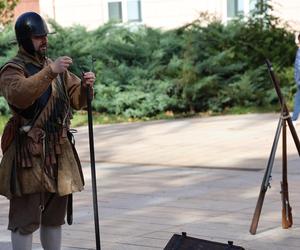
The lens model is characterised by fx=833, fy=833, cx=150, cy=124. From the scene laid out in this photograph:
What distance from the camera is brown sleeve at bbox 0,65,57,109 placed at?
15.9 ft

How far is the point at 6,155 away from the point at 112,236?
1962mm

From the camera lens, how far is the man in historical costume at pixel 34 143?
5.09 m

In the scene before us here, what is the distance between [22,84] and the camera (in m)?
4.88

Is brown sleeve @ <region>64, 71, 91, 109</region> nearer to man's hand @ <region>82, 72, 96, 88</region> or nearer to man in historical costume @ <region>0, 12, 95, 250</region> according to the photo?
man in historical costume @ <region>0, 12, 95, 250</region>

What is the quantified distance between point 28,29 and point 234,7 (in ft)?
58.7

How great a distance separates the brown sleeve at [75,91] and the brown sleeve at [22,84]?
0.38m

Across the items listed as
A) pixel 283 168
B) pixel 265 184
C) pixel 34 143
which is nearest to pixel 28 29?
pixel 34 143

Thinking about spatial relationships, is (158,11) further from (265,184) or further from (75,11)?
(265,184)

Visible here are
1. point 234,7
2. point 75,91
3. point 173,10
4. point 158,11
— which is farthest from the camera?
point 158,11

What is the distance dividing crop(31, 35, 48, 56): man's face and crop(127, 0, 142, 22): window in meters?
18.7

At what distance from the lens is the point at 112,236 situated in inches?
274

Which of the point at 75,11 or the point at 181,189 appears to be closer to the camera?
the point at 181,189

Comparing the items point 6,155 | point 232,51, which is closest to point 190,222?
point 6,155

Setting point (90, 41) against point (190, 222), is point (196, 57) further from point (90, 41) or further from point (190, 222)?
point (190, 222)
